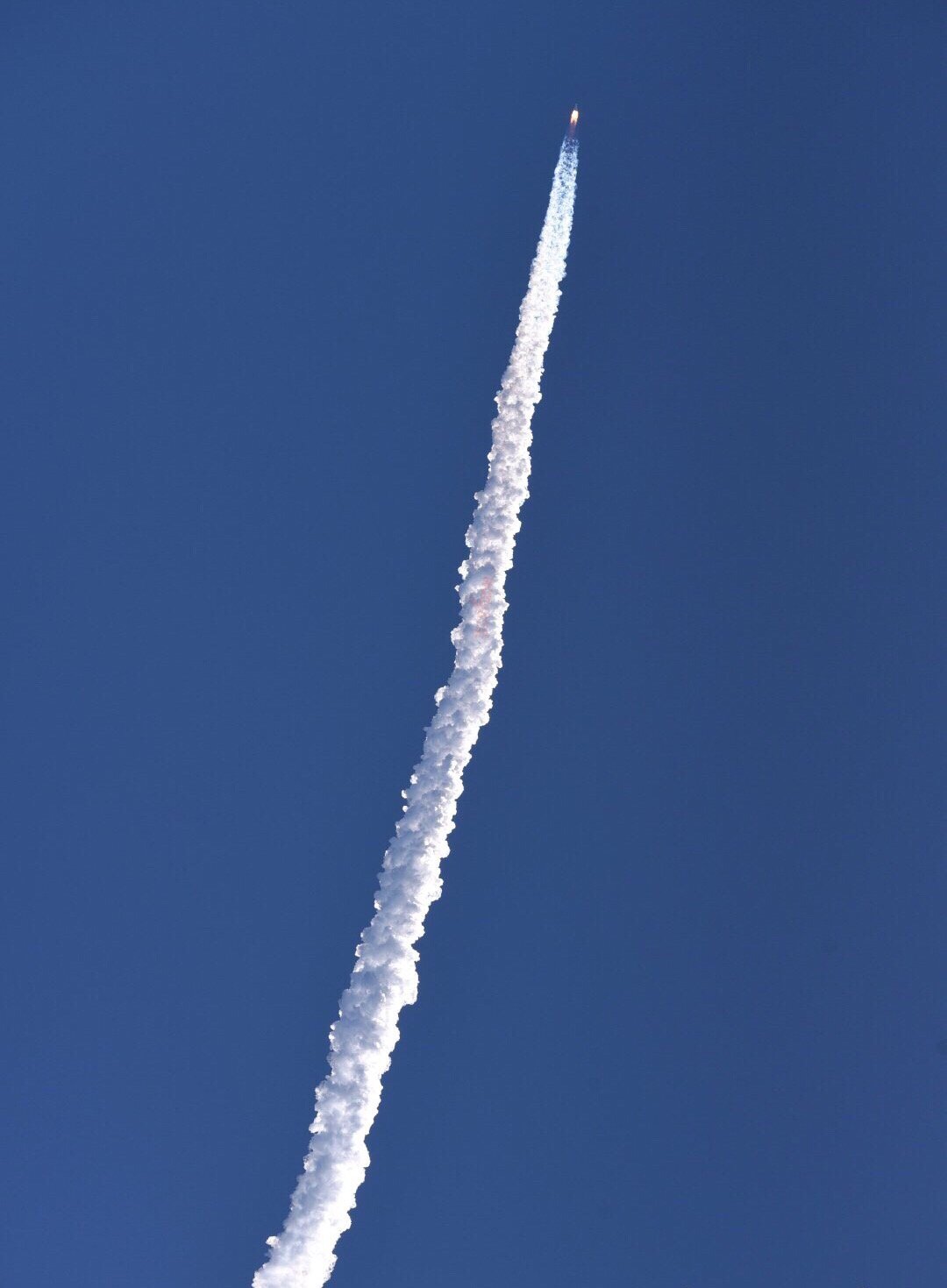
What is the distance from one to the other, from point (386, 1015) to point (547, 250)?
2518cm

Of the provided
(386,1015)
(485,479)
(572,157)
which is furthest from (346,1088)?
(572,157)

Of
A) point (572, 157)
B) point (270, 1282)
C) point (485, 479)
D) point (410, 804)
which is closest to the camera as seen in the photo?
point (270, 1282)

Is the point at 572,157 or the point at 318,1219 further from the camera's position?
the point at 572,157

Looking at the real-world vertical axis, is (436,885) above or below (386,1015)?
above

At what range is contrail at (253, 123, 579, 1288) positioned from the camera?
36.4 meters

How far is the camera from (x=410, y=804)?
38.5 m

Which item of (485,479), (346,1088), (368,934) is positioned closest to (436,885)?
(368,934)

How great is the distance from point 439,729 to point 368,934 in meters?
6.20

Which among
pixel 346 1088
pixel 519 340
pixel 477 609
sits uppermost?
pixel 519 340

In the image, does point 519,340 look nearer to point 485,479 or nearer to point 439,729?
point 485,479

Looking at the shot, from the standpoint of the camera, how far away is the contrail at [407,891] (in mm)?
36438

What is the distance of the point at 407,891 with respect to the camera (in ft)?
123

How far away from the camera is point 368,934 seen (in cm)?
3731

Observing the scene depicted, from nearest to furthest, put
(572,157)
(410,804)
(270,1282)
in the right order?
(270,1282), (410,804), (572,157)
